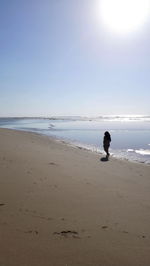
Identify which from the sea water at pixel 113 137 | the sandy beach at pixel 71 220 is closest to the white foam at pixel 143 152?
the sea water at pixel 113 137

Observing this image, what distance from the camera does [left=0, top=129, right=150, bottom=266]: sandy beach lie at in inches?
199

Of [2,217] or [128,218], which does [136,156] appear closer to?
[128,218]

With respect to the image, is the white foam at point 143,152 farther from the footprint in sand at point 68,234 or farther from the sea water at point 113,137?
the footprint in sand at point 68,234

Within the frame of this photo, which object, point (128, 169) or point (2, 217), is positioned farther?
point (128, 169)

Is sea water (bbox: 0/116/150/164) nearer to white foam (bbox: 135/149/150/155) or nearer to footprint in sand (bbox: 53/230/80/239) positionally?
white foam (bbox: 135/149/150/155)

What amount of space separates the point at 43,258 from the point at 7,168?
6795mm

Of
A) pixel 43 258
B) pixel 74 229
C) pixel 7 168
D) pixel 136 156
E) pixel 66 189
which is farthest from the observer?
pixel 136 156

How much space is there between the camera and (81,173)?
12258 millimetres

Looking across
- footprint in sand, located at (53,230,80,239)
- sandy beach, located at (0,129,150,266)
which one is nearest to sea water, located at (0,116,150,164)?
sandy beach, located at (0,129,150,266)

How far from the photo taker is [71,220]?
21.7 ft

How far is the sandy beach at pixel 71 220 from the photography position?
5.05 m

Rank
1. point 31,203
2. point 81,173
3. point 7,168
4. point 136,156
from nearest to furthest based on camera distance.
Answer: point 31,203
point 7,168
point 81,173
point 136,156

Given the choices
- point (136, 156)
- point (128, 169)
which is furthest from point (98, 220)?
point (136, 156)

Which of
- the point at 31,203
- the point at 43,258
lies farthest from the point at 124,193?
the point at 43,258
